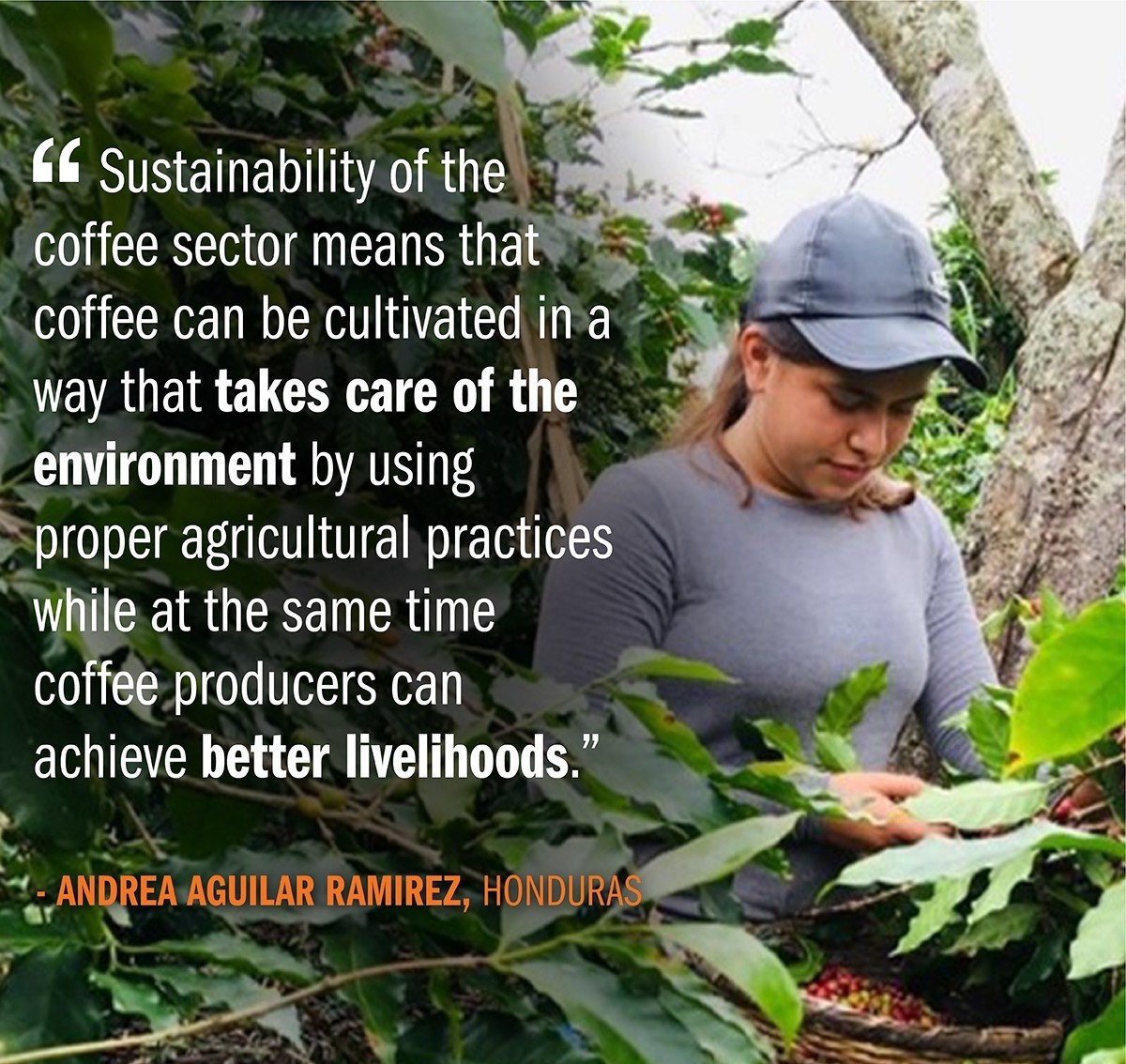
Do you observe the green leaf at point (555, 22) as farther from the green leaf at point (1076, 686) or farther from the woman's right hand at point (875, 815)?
the green leaf at point (1076, 686)

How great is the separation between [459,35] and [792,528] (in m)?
0.80

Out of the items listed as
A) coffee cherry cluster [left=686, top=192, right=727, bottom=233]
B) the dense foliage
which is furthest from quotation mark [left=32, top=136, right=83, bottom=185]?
coffee cherry cluster [left=686, top=192, right=727, bottom=233]

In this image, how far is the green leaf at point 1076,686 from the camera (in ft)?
0.92

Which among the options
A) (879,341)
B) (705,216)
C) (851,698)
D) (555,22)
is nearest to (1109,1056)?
(851,698)

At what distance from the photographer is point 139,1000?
0.46 m

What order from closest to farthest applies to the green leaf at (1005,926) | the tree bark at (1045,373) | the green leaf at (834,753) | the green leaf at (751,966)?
the green leaf at (751,966) < the green leaf at (1005,926) < the green leaf at (834,753) < the tree bark at (1045,373)

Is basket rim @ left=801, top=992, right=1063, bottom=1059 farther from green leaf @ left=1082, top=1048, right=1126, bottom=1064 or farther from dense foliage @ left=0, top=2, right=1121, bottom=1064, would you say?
green leaf @ left=1082, top=1048, right=1126, bottom=1064

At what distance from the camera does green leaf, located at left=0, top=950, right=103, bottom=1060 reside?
0.43m

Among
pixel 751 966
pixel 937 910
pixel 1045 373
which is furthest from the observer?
pixel 1045 373

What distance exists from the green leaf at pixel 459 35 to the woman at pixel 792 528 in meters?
0.66

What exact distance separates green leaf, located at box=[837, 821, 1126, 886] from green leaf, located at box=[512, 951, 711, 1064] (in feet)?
0.22

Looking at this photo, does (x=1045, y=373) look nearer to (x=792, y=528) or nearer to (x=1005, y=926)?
(x=792, y=528)

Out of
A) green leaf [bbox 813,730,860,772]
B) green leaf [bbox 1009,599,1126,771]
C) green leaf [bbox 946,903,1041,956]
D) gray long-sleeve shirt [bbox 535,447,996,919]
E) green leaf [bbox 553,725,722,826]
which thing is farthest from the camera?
gray long-sleeve shirt [bbox 535,447,996,919]

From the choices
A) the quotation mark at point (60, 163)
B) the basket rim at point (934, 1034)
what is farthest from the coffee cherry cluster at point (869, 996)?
the quotation mark at point (60, 163)
